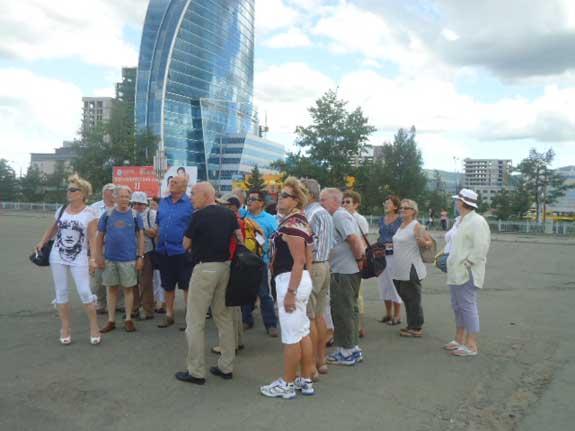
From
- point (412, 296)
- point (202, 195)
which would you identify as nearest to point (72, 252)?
point (202, 195)

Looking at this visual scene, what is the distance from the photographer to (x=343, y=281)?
18.0 feet

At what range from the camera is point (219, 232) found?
15.5 feet

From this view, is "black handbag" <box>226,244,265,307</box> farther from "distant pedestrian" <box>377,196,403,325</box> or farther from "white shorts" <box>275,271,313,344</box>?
"distant pedestrian" <box>377,196,403,325</box>

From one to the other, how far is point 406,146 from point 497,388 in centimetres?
3754

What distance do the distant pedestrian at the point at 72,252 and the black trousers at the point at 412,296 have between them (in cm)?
382

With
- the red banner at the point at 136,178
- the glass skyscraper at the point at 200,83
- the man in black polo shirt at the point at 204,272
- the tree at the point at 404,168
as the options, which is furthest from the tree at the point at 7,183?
the man in black polo shirt at the point at 204,272

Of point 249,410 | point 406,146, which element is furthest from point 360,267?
point 406,146

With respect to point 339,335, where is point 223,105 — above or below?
above

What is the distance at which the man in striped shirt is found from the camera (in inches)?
193

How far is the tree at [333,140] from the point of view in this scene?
30.7 m

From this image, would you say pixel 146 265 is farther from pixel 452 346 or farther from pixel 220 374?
pixel 452 346

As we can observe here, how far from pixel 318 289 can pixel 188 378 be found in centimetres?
150

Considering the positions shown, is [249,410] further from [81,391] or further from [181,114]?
[181,114]

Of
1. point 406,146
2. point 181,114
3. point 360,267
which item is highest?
point 181,114
